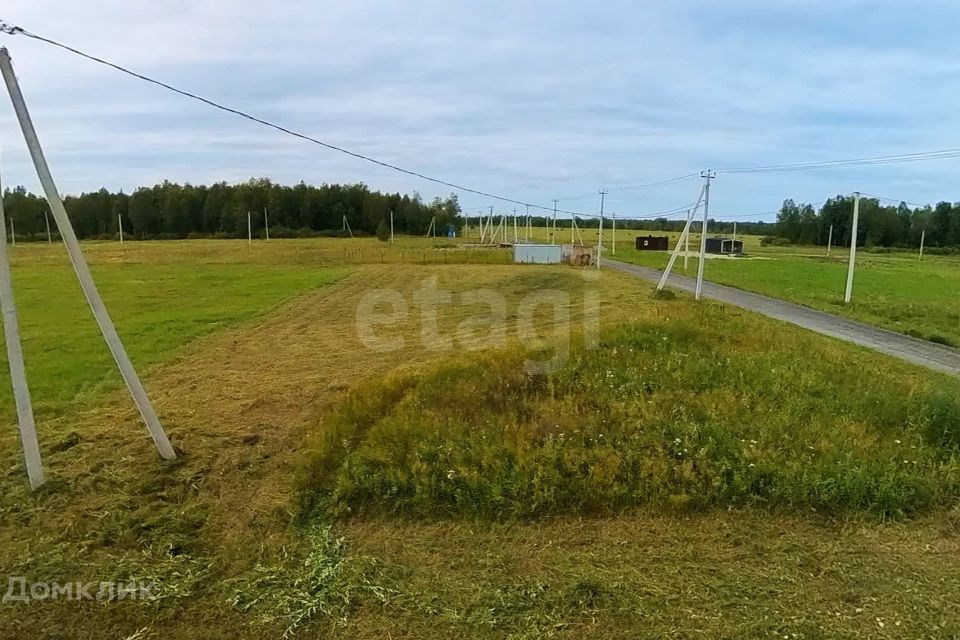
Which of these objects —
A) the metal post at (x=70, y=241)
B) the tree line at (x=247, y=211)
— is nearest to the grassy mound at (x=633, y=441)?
the metal post at (x=70, y=241)

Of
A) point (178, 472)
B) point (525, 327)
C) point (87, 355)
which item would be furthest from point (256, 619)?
point (525, 327)

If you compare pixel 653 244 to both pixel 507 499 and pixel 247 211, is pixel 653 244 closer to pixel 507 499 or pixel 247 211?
pixel 247 211

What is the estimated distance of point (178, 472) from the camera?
17.6 ft

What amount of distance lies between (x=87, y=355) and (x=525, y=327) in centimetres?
830

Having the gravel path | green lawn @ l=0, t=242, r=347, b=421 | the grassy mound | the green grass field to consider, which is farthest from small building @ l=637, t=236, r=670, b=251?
the grassy mound

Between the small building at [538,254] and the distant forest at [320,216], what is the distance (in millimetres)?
28647

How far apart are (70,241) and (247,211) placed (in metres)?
70.0

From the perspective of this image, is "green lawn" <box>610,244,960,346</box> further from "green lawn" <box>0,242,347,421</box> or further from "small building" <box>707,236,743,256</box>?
"small building" <box>707,236,743,256</box>

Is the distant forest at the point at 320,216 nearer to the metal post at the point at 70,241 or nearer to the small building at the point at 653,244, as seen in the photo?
the small building at the point at 653,244

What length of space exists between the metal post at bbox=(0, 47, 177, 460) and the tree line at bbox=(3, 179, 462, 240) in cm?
6159

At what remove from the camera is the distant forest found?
64.4 m

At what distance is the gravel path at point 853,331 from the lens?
10.5 metres

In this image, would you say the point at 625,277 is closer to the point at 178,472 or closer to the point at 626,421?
the point at 626,421

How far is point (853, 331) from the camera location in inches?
516
